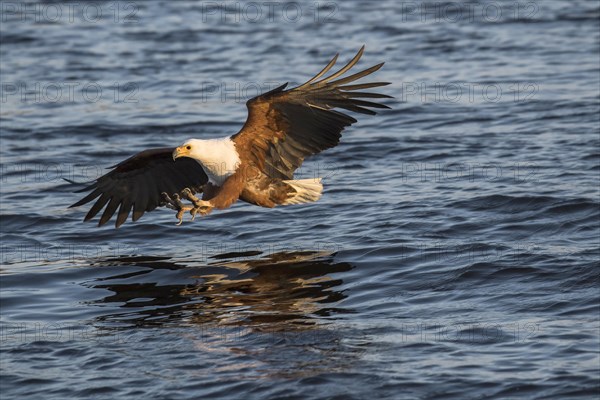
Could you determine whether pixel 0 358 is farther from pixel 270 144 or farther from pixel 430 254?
pixel 430 254

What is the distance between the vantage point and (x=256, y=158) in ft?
30.6

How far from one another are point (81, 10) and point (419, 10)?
19.7 feet

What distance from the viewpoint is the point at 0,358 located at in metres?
7.78

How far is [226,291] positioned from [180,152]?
1.12 metres

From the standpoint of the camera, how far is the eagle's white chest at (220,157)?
359 inches

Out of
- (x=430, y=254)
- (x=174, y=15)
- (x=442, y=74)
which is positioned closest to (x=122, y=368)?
(x=430, y=254)

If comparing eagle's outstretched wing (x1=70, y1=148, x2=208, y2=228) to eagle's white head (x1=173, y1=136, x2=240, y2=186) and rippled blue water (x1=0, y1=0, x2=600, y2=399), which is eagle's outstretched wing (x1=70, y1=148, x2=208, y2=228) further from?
eagle's white head (x1=173, y1=136, x2=240, y2=186)

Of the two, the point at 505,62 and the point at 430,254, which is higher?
the point at 505,62
